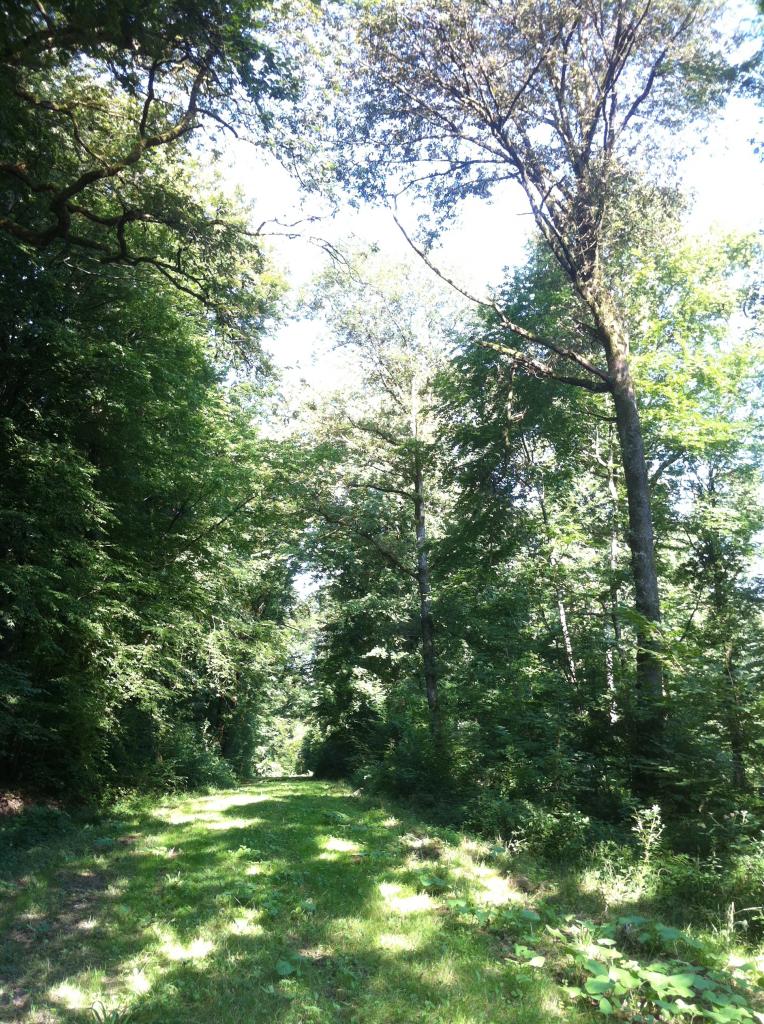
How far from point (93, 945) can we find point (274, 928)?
1.35m

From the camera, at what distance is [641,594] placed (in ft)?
32.7

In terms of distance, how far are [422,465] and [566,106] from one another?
8.81 metres

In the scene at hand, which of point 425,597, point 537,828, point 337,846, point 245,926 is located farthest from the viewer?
point 425,597

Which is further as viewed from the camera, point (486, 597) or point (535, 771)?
point (486, 597)

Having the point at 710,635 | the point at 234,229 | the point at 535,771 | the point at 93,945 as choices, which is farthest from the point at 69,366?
the point at 710,635

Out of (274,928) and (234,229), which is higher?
(234,229)

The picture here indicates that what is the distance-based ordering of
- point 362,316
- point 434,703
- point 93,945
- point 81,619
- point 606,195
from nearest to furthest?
point 93,945 < point 81,619 < point 606,195 < point 434,703 < point 362,316

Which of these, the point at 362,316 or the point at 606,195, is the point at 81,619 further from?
the point at 362,316

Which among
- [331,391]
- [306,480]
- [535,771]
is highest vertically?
[331,391]

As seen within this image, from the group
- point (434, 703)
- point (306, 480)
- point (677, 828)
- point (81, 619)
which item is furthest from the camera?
point (306, 480)

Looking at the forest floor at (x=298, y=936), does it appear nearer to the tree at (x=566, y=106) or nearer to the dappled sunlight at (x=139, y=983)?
the dappled sunlight at (x=139, y=983)

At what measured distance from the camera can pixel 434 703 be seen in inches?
592

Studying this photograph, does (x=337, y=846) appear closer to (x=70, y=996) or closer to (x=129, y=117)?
(x=70, y=996)

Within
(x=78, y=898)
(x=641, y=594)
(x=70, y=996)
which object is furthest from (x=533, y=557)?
(x=70, y=996)
